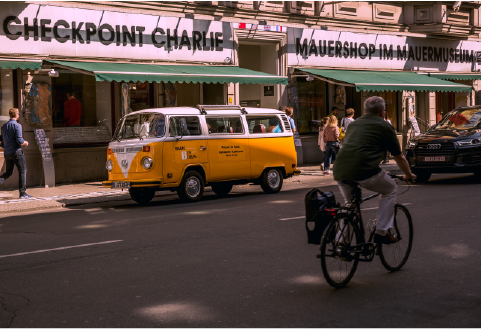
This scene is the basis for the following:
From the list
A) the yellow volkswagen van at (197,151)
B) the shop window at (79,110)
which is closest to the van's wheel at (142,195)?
the yellow volkswagen van at (197,151)

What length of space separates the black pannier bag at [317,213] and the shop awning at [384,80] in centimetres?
1488

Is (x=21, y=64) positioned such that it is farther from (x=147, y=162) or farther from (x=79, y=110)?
(x=147, y=162)

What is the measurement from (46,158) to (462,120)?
404 inches

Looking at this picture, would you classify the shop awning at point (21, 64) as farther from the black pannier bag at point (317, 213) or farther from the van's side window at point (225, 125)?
the black pannier bag at point (317, 213)

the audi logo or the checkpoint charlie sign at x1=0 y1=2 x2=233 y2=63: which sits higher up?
the checkpoint charlie sign at x1=0 y1=2 x2=233 y2=63

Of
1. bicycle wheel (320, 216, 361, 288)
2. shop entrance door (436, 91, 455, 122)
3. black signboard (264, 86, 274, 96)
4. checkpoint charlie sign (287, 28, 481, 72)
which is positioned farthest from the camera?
shop entrance door (436, 91, 455, 122)

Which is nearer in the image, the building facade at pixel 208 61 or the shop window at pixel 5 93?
the shop window at pixel 5 93

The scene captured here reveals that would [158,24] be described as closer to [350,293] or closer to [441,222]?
[441,222]

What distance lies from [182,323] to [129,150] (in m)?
8.02

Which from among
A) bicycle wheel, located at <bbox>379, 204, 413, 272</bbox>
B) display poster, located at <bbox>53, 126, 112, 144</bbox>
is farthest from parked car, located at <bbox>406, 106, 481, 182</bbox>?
bicycle wheel, located at <bbox>379, 204, 413, 272</bbox>

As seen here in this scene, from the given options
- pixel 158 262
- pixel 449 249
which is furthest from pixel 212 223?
pixel 449 249

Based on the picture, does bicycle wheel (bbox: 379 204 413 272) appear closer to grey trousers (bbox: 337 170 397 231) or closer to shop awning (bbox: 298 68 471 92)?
grey trousers (bbox: 337 170 397 231)

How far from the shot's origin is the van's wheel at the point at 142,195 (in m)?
13.2

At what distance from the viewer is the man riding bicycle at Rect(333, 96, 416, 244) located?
5992 mm
